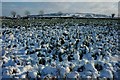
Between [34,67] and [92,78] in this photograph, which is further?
[34,67]

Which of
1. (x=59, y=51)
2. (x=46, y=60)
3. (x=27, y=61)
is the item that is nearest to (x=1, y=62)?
(x=27, y=61)

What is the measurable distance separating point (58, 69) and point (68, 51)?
3462 mm

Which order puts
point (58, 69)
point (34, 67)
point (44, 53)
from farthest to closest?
point (44, 53) < point (34, 67) < point (58, 69)

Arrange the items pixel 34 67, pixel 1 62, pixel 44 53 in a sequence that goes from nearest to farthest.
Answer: pixel 34 67
pixel 1 62
pixel 44 53

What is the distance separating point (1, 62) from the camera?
321 inches

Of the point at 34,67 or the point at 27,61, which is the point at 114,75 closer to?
the point at 34,67

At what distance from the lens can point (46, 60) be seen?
862 centimetres

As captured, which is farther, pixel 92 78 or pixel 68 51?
pixel 68 51

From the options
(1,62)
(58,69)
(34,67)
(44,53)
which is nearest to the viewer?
(58,69)

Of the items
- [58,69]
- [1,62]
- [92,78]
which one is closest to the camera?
[92,78]

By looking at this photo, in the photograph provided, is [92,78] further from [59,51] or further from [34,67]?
[59,51]

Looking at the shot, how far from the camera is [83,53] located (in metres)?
10.1

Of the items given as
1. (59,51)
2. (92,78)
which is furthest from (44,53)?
(92,78)

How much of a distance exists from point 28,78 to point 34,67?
911 millimetres
